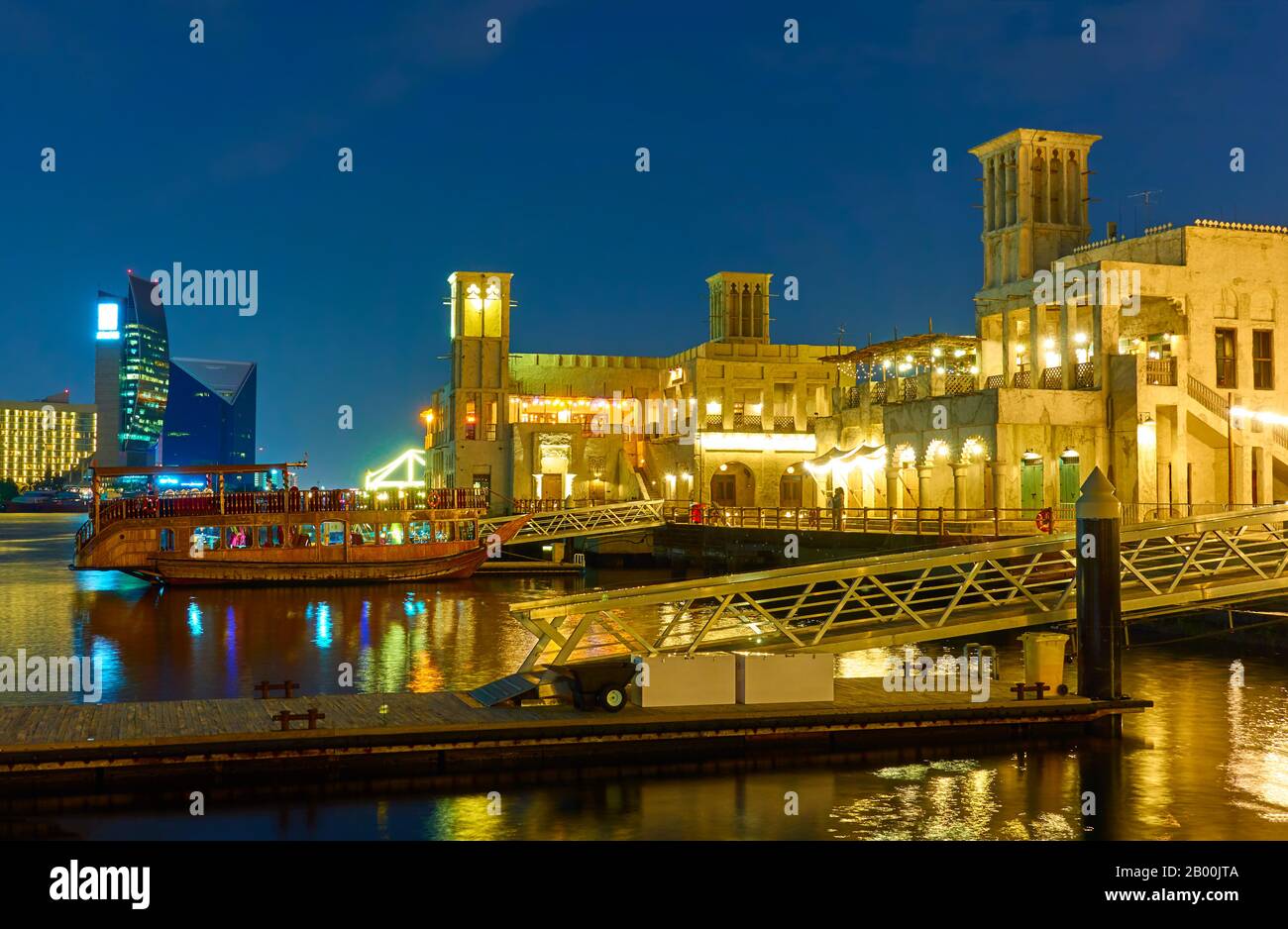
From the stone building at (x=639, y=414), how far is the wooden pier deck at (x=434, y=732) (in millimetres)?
55403

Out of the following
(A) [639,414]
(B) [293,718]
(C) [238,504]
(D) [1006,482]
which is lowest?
(B) [293,718]

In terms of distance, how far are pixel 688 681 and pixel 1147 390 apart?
2852 centimetres

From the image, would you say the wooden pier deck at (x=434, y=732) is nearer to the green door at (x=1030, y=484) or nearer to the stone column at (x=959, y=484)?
the stone column at (x=959, y=484)

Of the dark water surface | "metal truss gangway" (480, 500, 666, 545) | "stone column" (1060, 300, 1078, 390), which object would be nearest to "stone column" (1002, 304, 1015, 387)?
"stone column" (1060, 300, 1078, 390)

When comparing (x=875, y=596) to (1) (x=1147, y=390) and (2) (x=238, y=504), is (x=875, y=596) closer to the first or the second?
(1) (x=1147, y=390)

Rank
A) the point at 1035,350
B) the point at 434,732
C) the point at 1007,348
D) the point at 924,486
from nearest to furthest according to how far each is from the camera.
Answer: the point at 434,732 → the point at 1035,350 → the point at 1007,348 → the point at 924,486

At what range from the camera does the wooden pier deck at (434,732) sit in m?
14.8

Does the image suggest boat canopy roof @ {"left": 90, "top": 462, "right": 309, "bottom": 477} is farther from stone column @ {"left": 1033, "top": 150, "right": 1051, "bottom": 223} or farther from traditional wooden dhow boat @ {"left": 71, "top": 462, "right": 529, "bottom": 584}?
stone column @ {"left": 1033, "top": 150, "right": 1051, "bottom": 223}

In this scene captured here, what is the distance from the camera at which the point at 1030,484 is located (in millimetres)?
44375

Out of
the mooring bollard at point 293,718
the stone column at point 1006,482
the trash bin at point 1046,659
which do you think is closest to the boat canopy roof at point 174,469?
the stone column at point 1006,482

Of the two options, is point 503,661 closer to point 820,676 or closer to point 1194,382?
point 820,676

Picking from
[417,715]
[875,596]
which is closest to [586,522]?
[875,596]
